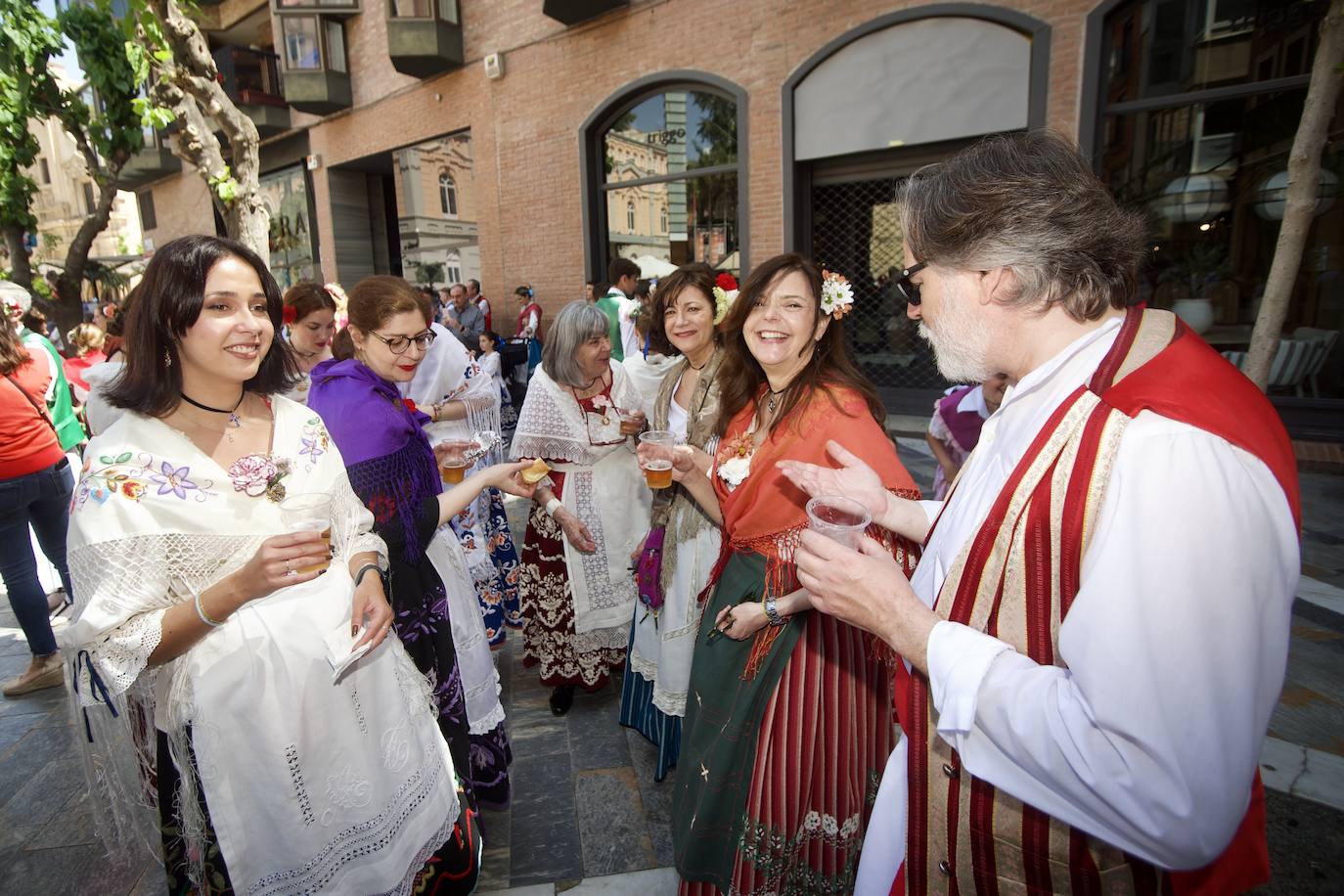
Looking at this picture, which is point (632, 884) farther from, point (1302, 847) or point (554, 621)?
point (1302, 847)

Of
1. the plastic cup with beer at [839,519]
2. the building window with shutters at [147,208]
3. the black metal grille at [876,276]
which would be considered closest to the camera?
the plastic cup with beer at [839,519]

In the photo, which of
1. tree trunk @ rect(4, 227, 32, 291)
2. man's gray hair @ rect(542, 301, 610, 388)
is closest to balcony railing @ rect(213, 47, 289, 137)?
tree trunk @ rect(4, 227, 32, 291)

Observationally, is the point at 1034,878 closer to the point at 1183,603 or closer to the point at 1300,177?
the point at 1183,603

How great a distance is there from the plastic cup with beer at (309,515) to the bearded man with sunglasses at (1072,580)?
1.03 m

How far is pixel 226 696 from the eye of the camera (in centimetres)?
146

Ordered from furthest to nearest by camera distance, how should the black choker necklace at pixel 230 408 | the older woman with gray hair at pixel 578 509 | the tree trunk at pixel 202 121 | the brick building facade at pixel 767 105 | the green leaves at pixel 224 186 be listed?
1. the brick building facade at pixel 767 105
2. the green leaves at pixel 224 186
3. the tree trunk at pixel 202 121
4. the older woman with gray hair at pixel 578 509
5. the black choker necklace at pixel 230 408

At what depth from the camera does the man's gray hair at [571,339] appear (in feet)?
10.9

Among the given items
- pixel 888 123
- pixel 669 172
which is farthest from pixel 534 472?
pixel 669 172

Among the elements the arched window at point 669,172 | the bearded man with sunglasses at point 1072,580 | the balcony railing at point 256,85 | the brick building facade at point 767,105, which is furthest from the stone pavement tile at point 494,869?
the balcony railing at point 256,85

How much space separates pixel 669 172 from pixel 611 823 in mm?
9902

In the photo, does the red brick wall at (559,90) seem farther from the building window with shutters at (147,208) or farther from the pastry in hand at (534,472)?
the building window with shutters at (147,208)

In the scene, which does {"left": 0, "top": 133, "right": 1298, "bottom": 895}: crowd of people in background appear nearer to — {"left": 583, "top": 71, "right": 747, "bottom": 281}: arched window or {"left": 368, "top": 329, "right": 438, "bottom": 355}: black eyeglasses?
{"left": 368, "top": 329, "right": 438, "bottom": 355}: black eyeglasses

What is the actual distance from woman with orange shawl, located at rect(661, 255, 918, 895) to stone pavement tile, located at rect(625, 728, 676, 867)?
1.55 feet

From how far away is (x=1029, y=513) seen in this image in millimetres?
1090
